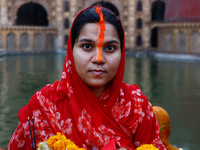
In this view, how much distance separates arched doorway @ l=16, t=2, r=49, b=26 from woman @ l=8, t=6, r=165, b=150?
31.0 metres

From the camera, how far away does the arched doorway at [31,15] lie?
31750 mm

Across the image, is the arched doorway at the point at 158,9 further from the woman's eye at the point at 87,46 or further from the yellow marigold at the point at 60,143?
the yellow marigold at the point at 60,143

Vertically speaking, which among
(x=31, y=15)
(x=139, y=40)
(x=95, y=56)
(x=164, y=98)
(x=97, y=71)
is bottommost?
(x=164, y=98)

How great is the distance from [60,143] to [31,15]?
110 ft

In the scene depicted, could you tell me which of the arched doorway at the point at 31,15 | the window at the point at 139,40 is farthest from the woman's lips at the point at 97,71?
the arched doorway at the point at 31,15

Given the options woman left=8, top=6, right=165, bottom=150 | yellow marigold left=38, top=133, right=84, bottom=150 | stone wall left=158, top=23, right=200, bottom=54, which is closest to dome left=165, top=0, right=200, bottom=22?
stone wall left=158, top=23, right=200, bottom=54

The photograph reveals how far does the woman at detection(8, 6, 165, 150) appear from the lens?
199 centimetres

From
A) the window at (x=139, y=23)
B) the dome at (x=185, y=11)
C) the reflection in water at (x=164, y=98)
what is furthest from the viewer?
the window at (x=139, y=23)

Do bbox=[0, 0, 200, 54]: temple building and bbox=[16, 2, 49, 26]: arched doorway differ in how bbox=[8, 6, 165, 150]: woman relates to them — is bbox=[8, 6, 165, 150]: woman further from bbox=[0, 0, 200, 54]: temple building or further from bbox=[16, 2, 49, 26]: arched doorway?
bbox=[16, 2, 49, 26]: arched doorway

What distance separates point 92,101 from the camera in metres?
1.99

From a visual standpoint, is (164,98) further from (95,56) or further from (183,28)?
(183,28)

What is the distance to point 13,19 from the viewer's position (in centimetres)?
2938

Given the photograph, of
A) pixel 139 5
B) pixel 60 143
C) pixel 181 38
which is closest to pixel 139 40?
pixel 139 5

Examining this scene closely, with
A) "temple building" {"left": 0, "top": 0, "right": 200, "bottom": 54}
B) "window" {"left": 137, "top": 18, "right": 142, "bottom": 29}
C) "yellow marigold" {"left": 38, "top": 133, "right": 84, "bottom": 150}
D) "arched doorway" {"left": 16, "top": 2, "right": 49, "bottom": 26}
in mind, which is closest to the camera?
"yellow marigold" {"left": 38, "top": 133, "right": 84, "bottom": 150}
